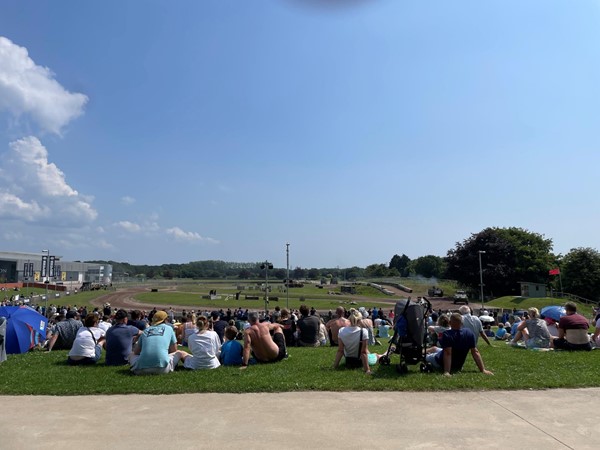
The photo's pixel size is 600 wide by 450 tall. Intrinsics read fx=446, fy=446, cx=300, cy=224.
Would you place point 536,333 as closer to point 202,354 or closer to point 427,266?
point 202,354

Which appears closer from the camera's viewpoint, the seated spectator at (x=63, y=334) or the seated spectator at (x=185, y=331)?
the seated spectator at (x=63, y=334)

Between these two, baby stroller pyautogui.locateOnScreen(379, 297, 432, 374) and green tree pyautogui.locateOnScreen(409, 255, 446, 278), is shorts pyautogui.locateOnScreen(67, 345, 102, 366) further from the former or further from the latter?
green tree pyautogui.locateOnScreen(409, 255, 446, 278)

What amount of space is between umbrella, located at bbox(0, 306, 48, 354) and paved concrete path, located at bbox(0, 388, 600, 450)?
564cm

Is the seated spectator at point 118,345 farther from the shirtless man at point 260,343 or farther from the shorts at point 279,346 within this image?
the shorts at point 279,346

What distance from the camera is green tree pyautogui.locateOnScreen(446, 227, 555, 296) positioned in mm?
68625

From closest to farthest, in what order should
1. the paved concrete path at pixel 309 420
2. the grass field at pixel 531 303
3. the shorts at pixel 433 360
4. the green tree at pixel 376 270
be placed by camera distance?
the paved concrete path at pixel 309 420 < the shorts at pixel 433 360 < the grass field at pixel 531 303 < the green tree at pixel 376 270

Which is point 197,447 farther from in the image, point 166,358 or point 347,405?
point 166,358

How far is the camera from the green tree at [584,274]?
57.0 meters

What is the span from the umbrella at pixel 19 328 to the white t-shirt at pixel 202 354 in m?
5.88

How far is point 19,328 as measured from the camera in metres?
11.6

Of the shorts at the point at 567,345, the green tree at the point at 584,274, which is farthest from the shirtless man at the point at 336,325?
the green tree at the point at 584,274

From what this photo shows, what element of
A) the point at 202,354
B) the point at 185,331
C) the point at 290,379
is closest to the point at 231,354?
the point at 202,354

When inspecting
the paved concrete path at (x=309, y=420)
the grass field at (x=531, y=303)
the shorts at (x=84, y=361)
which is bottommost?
the grass field at (x=531, y=303)

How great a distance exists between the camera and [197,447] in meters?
4.62
